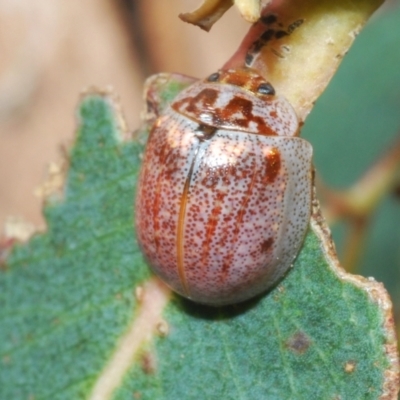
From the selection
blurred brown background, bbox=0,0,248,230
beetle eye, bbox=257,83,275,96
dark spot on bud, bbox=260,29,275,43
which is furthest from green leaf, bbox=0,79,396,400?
blurred brown background, bbox=0,0,248,230

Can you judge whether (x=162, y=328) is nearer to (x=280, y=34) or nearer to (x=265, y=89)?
(x=265, y=89)

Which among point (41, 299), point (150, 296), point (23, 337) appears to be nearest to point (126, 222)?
point (150, 296)

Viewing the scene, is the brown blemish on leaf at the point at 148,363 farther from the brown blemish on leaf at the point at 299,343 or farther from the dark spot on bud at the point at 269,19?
the dark spot on bud at the point at 269,19

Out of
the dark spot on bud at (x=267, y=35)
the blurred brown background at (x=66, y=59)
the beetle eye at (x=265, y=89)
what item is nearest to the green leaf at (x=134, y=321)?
the beetle eye at (x=265, y=89)

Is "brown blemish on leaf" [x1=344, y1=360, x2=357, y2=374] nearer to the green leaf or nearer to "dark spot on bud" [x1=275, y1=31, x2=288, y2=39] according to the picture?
the green leaf

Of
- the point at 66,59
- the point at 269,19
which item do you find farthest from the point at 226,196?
the point at 66,59
